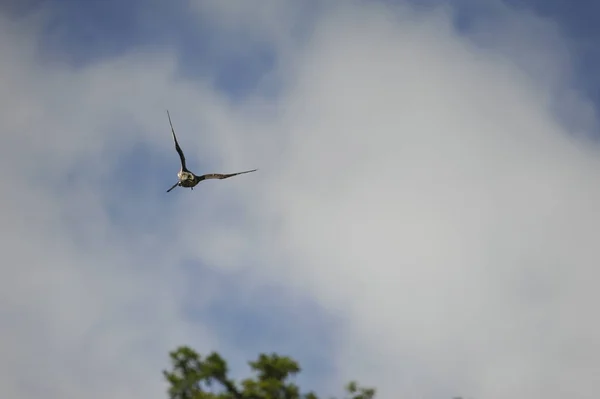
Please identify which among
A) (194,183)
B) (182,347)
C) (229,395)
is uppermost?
(194,183)

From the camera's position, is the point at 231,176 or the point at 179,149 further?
the point at 231,176

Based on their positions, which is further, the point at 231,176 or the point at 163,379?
the point at 231,176

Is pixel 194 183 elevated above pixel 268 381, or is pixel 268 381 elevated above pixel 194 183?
pixel 194 183

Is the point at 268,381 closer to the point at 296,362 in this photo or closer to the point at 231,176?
the point at 296,362

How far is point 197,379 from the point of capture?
36.0m

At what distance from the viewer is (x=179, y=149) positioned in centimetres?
3675

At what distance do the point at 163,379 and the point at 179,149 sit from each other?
1310 centimetres

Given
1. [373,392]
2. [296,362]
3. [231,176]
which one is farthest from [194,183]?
[373,392]

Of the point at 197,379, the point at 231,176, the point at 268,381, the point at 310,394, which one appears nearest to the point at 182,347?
the point at 197,379

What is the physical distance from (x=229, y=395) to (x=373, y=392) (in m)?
8.53

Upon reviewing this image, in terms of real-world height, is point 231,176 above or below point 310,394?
above

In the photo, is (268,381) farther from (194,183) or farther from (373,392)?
(194,183)

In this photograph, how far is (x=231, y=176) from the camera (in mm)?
39500

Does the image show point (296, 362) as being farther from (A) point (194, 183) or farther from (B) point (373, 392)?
(A) point (194, 183)
